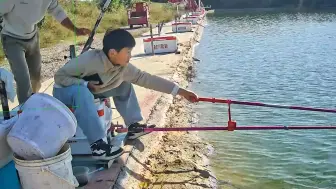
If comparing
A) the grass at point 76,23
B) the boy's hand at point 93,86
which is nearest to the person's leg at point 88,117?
the boy's hand at point 93,86

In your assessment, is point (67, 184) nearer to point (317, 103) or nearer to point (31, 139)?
point (31, 139)

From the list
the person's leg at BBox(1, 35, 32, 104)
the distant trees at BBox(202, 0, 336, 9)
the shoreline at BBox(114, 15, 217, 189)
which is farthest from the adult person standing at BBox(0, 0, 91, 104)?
the distant trees at BBox(202, 0, 336, 9)

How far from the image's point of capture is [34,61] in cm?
516

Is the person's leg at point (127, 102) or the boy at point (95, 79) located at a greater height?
the boy at point (95, 79)

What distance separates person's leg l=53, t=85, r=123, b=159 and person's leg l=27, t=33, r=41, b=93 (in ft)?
3.10

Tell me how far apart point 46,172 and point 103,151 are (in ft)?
3.35

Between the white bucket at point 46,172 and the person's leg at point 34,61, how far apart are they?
193 centimetres

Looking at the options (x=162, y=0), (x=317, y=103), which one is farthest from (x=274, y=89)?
(x=162, y=0)

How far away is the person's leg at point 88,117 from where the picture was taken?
4.12 metres

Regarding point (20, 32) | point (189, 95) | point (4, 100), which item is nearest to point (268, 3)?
point (189, 95)

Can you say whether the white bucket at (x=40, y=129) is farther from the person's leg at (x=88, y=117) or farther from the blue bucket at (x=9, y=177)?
the person's leg at (x=88, y=117)

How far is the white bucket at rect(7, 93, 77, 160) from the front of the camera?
3164mm

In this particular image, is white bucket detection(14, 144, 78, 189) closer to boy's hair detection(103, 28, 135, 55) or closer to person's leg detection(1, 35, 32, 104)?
boy's hair detection(103, 28, 135, 55)

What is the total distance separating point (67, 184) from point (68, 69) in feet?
4.20
